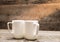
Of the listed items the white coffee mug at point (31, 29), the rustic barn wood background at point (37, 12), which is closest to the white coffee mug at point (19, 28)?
the white coffee mug at point (31, 29)

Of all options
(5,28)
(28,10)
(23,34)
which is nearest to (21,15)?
(28,10)

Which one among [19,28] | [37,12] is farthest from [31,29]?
[37,12]

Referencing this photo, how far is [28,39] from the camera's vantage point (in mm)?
889

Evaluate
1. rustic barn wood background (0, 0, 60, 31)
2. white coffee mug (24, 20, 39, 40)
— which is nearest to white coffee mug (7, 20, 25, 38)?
white coffee mug (24, 20, 39, 40)

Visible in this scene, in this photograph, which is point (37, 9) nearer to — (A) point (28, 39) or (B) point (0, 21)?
(B) point (0, 21)

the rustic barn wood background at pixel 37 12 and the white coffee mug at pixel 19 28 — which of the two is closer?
the white coffee mug at pixel 19 28

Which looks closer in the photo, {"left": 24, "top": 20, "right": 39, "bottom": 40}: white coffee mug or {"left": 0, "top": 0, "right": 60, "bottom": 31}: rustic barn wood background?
{"left": 24, "top": 20, "right": 39, "bottom": 40}: white coffee mug

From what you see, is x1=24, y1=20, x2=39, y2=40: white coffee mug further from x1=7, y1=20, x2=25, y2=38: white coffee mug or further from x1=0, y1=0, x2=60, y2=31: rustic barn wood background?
x1=0, y1=0, x2=60, y2=31: rustic barn wood background

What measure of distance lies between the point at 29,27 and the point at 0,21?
0.66 meters

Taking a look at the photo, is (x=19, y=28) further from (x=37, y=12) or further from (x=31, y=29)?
(x=37, y=12)

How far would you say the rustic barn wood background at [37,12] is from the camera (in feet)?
4.66

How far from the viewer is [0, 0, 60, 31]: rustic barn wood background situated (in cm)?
142

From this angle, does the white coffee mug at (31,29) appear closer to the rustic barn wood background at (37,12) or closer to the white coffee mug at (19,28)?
the white coffee mug at (19,28)

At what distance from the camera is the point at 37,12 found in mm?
1429
